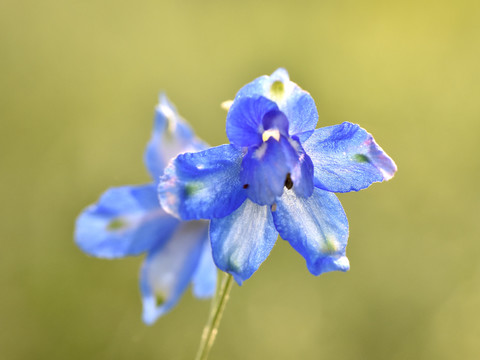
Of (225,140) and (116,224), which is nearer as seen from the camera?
(116,224)

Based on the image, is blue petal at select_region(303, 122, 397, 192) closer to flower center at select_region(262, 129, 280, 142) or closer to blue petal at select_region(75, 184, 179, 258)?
flower center at select_region(262, 129, 280, 142)

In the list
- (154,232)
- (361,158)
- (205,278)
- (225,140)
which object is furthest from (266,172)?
(225,140)

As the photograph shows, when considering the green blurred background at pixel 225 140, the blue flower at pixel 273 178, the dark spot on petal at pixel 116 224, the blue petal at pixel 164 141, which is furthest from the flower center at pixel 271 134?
the green blurred background at pixel 225 140

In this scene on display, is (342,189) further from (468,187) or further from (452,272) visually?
(468,187)

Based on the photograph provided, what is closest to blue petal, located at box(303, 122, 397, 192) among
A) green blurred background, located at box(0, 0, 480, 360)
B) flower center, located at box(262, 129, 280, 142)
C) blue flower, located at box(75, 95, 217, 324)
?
flower center, located at box(262, 129, 280, 142)

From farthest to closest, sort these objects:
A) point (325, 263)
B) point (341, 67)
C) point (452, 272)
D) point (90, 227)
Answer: point (341, 67), point (452, 272), point (90, 227), point (325, 263)

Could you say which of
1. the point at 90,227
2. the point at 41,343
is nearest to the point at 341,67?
the point at 41,343

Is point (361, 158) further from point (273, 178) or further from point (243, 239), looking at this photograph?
point (243, 239)
